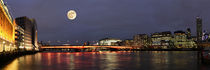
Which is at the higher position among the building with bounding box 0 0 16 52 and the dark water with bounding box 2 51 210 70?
the building with bounding box 0 0 16 52

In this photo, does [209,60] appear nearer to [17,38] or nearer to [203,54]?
[203,54]

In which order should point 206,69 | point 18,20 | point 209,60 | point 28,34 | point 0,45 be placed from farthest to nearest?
point 28,34, point 18,20, point 0,45, point 209,60, point 206,69

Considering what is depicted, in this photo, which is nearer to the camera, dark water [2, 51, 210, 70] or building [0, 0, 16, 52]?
dark water [2, 51, 210, 70]

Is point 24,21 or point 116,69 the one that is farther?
point 24,21

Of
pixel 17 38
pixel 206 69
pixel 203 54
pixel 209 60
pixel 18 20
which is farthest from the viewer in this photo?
pixel 18 20

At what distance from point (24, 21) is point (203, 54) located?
153 meters

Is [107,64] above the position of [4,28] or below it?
below

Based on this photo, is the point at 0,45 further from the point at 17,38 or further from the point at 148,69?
the point at 17,38

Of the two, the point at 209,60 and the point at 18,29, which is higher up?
the point at 18,29

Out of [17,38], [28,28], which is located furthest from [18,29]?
[28,28]

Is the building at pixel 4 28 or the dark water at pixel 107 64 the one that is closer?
the dark water at pixel 107 64

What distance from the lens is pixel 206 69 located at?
23.6 metres

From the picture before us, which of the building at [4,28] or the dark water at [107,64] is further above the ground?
the building at [4,28]

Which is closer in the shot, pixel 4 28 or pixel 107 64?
pixel 107 64
